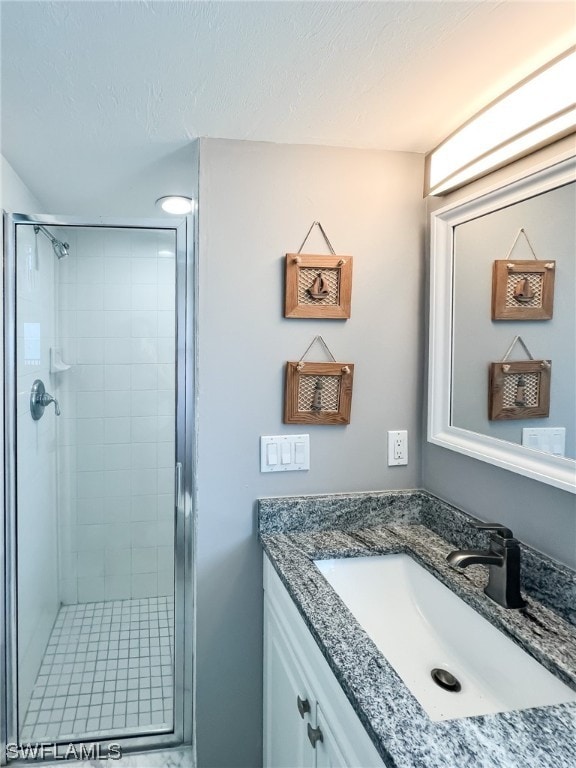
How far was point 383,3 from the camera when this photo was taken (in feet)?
2.93

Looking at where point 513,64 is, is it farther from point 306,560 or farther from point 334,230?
point 306,560

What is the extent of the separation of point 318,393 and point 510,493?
650 millimetres

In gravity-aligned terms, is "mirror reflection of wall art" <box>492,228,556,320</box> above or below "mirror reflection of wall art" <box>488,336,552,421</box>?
above

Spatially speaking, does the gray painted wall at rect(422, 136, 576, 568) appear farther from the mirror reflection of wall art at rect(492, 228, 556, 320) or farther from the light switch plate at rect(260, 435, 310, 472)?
the light switch plate at rect(260, 435, 310, 472)

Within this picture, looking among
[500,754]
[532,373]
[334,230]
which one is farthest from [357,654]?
[334,230]

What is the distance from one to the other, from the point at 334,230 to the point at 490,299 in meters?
0.56

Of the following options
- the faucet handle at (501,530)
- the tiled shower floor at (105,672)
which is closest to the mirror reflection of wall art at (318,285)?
the faucet handle at (501,530)

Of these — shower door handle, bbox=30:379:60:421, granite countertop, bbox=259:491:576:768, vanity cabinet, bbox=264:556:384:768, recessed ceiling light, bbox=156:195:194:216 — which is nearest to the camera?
granite countertop, bbox=259:491:576:768

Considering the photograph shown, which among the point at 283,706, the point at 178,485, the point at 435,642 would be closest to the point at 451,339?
the point at 435,642

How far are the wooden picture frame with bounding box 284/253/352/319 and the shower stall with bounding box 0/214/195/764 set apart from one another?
1.23ft

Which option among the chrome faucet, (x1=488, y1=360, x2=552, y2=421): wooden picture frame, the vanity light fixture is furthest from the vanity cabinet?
the vanity light fixture

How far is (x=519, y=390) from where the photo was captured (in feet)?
4.00

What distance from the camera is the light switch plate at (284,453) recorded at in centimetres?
155

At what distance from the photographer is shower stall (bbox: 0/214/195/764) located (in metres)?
1.70
